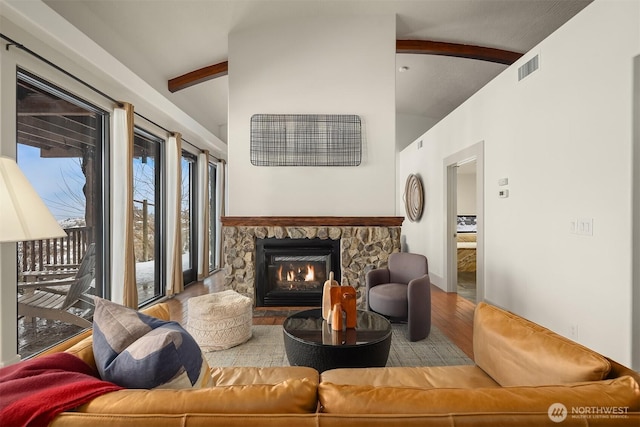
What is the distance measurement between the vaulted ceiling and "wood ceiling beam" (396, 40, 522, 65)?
2.5 inches

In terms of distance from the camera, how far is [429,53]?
15.6 ft

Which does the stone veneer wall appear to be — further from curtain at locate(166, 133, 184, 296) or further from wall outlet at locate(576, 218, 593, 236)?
wall outlet at locate(576, 218, 593, 236)

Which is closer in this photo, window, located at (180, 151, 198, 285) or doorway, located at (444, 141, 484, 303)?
doorway, located at (444, 141, 484, 303)

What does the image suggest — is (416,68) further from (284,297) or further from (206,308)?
(206,308)

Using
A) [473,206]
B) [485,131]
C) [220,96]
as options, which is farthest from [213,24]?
[473,206]

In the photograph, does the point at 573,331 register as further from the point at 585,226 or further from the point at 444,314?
the point at 444,314

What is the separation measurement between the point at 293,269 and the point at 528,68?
3291 mm

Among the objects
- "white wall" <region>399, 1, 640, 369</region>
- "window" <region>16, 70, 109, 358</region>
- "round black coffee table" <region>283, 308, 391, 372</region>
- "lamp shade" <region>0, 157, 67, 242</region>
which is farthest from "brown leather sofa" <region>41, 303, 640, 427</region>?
"window" <region>16, 70, 109, 358</region>

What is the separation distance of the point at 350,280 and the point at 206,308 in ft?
5.83

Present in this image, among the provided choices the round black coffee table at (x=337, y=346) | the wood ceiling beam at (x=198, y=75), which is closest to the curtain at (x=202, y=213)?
the wood ceiling beam at (x=198, y=75)

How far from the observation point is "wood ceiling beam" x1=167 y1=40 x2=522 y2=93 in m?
4.63

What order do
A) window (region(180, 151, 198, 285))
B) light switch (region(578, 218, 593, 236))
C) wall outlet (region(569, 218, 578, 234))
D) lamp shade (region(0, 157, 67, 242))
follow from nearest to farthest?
lamp shade (region(0, 157, 67, 242))
light switch (region(578, 218, 593, 236))
wall outlet (region(569, 218, 578, 234))
window (region(180, 151, 198, 285))

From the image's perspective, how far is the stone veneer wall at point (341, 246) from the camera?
4129 mm

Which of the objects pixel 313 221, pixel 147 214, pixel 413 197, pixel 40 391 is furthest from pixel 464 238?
pixel 40 391
